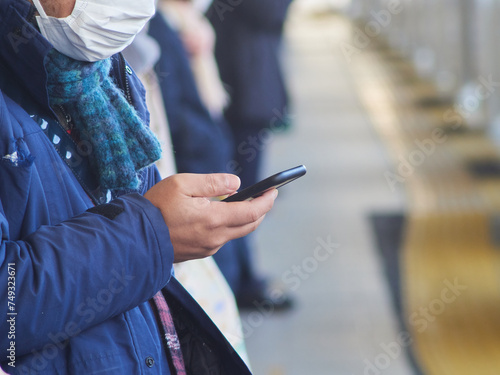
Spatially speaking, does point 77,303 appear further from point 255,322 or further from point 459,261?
point 459,261

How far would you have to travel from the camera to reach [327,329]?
12.8ft

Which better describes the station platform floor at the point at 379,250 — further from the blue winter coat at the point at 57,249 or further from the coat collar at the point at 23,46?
the coat collar at the point at 23,46

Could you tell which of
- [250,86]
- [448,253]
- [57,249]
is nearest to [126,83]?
[57,249]

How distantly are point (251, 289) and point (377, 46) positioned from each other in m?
13.5

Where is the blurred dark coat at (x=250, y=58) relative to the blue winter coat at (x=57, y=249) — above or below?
below

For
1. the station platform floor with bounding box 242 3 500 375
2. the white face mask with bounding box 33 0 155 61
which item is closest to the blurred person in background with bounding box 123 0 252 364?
the white face mask with bounding box 33 0 155 61

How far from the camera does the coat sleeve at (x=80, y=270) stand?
98 cm

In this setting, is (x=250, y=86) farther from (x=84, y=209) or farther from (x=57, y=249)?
(x=57, y=249)

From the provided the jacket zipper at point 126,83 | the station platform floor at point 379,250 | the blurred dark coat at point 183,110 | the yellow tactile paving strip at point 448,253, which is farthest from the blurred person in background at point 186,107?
the yellow tactile paving strip at point 448,253

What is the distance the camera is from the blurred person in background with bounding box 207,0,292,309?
4.20 metres

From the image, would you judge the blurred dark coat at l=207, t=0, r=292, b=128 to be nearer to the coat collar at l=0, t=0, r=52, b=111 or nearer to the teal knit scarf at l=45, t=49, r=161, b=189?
the teal knit scarf at l=45, t=49, r=161, b=189

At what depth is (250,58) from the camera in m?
4.40

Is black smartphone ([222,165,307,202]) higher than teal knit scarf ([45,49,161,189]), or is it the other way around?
teal knit scarf ([45,49,161,189])

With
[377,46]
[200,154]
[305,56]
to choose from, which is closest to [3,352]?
[200,154]
